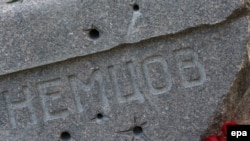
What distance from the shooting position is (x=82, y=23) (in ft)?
5.25

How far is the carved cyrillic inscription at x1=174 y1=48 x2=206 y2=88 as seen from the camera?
160 cm

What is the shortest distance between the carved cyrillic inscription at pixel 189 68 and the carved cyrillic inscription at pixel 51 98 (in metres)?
0.37

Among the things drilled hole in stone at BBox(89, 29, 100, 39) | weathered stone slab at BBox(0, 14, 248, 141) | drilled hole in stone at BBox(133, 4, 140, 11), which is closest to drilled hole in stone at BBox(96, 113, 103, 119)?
weathered stone slab at BBox(0, 14, 248, 141)

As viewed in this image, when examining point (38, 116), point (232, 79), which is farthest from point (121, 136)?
point (232, 79)

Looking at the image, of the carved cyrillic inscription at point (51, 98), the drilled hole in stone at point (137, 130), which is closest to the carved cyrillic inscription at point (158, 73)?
the drilled hole in stone at point (137, 130)

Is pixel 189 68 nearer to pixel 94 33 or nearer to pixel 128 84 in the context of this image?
pixel 128 84

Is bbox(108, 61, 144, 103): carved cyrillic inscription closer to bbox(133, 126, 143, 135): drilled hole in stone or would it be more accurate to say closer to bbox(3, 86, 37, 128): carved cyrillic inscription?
bbox(133, 126, 143, 135): drilled hole in stone

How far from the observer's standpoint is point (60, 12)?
63.2 inches

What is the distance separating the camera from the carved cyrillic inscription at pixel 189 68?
160 centimetres

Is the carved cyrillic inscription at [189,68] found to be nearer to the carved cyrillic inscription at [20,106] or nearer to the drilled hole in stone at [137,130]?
the drilled hole in stone at [137,130]

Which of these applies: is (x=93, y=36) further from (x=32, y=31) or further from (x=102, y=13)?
(x=32, y=31)

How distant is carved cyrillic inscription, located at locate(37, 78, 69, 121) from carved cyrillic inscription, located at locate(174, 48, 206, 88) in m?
0.37

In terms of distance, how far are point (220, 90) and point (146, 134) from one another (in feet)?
0.85

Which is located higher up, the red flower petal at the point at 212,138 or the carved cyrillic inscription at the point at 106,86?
the carved cyrillic inscription at the point at 106,86
